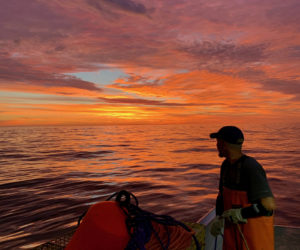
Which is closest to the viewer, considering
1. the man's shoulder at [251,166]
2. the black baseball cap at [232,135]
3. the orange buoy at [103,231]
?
the orange buoy at [103,231]

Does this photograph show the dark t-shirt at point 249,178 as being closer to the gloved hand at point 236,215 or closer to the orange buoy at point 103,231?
the gloved hand at point 236,215

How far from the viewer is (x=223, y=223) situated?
309 cm

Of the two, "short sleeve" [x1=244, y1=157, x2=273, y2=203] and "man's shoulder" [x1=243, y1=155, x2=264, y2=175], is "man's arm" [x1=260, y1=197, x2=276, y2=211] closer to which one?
"short sleeve" [x1=244, y1=157, x2=273, y2=203]

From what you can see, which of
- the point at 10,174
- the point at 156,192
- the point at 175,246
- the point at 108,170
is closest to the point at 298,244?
the point at 175,246

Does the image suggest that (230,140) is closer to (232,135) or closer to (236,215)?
(232,135)

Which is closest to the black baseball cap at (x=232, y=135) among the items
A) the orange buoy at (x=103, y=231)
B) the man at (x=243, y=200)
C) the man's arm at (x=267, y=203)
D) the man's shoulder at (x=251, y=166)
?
the man at (x=243, y=200)

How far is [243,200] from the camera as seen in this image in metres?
3.01

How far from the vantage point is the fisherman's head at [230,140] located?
2.99m

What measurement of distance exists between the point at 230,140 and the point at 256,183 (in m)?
0.56

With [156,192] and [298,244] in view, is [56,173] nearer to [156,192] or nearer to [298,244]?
[156,192]

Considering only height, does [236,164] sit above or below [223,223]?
above

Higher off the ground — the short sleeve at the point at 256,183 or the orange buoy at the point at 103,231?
the short sleeve at the point at 256,183

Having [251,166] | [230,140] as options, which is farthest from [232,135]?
[251,166]

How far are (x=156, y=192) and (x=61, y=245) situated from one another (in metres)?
12.4
